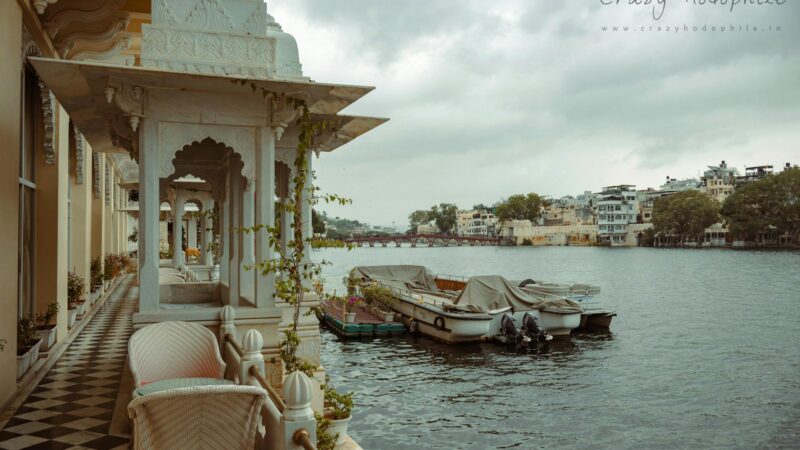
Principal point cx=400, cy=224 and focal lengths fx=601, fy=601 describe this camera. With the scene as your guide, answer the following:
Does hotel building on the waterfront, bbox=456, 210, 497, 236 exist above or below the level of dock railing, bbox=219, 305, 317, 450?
above

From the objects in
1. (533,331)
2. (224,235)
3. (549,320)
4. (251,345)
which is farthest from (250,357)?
(549,320)

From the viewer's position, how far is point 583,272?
55.3 metres

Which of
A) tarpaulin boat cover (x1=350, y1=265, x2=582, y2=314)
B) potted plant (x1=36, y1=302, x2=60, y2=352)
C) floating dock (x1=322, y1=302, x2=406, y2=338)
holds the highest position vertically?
potted plant (x1=36, y1=302, x2=60, y2=352)

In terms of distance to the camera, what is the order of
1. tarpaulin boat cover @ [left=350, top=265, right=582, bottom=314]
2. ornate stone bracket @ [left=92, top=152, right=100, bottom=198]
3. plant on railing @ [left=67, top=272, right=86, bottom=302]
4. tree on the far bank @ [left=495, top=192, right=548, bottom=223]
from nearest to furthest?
plant on railing @ [left=67, top=272, right=86, bottom=302] < ornate stone bracket @ [left=92, top=152, right=100, bottom=198] < tarpaulin boat cover @ [left=350, top=265, right=582, bottom=314] < tree on the far bank @ [left=495, top=192, right=548, bottom=223]

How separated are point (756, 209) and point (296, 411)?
87871mm

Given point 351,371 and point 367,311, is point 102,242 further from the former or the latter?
point 367,311

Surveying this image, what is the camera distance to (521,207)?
129 metres

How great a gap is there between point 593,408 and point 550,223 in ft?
437

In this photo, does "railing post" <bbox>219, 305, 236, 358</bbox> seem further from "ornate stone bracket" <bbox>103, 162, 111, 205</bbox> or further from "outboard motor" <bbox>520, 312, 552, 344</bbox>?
"outboard motor" <bbox>520, 312, 552, 344</bbox>

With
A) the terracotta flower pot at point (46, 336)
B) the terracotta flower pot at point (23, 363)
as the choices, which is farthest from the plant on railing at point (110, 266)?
the terracotta flower pot at point (23, 363)

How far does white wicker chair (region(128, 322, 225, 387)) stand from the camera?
179 inches

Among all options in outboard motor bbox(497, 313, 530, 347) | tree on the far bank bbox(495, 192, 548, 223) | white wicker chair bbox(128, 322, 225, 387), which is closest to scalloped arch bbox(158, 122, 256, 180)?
white wicker chair bbox(128, 322, 225, 387)

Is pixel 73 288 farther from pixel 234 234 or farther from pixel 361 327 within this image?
pixel 361 327

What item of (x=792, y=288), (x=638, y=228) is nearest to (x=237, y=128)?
(x=792, y=288)
